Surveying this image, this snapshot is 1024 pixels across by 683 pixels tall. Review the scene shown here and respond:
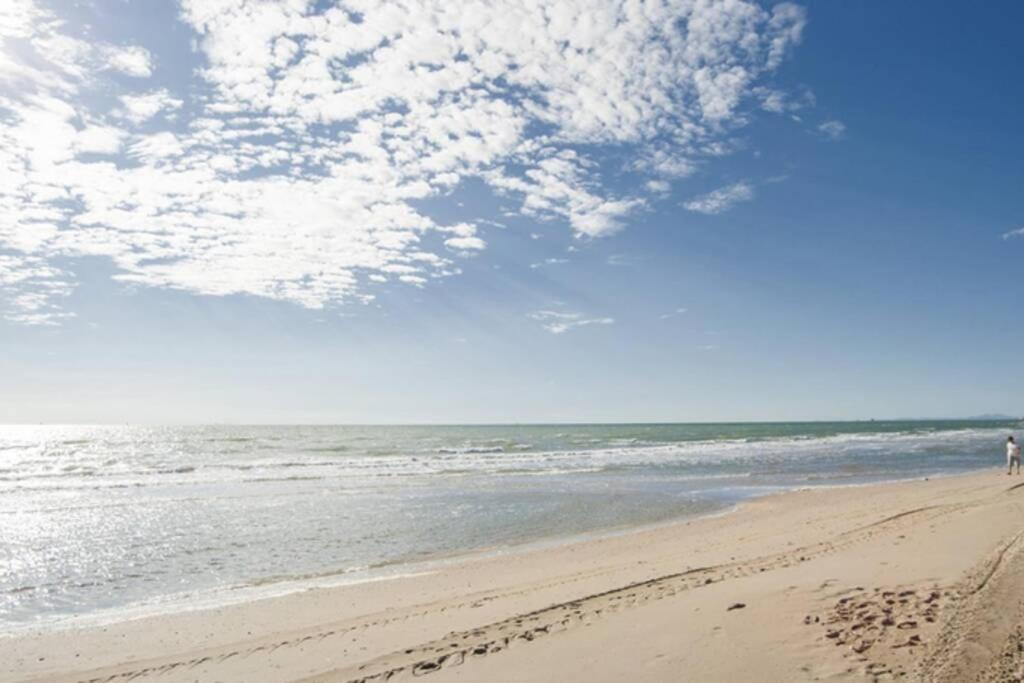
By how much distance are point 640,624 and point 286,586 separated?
24.1 feet

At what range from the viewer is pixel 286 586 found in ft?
39.1

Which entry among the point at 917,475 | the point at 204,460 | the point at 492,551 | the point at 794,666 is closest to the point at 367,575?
the point at 492,551

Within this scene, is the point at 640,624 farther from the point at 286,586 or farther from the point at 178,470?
the point at 178,470

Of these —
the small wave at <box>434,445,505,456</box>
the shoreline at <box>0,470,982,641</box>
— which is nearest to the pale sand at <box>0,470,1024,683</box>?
the shoreline at <box>0,470,982,641</box>

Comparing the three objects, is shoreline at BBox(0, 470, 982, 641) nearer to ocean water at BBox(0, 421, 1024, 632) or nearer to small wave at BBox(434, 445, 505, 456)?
ocean water at BBox(0, 421, 1024, 632)

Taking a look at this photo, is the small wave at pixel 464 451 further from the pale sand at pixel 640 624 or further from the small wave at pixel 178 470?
the pale sand at pixel 640 624

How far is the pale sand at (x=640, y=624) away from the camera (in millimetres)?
6039

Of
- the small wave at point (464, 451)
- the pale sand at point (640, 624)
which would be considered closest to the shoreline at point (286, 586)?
the pale sand at point (640, 624)

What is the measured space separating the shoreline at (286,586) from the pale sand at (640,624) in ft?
1.38

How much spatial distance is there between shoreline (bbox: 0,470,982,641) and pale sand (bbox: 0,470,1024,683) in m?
0.42

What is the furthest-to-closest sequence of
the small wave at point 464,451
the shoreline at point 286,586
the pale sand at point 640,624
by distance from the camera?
the small wave at point 464,451, the shoreline at point 286,586, the pale sand at point 640,624

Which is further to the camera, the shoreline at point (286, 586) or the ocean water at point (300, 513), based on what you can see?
the ocean water at point (300, 513)

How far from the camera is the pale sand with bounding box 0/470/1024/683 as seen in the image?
19.8 ft

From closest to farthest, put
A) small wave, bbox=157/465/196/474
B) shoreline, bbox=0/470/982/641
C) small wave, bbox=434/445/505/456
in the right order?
shoreline, bbox=0/470/982/641 < small wave, bbox=157/465/196/474 < small wave, bbox=434/445/505/456
